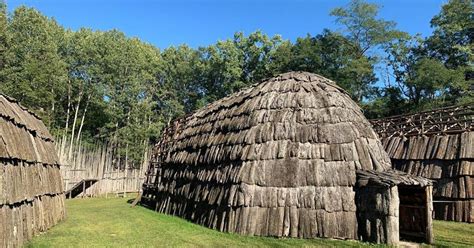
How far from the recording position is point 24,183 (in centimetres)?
1134

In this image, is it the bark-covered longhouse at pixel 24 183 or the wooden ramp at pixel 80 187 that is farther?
the wooden ramp at pixel 80 187

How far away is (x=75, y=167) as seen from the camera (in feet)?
102

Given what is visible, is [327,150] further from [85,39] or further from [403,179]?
[85,39]

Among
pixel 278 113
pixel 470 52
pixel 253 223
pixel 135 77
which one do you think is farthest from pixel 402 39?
pixel 253 223

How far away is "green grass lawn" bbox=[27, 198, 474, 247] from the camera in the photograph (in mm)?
11656

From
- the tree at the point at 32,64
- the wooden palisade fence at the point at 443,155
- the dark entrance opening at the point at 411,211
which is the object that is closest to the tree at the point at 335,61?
the wooden palisade fence at the point at 443,155

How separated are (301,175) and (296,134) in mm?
1530

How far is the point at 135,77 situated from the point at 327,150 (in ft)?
131

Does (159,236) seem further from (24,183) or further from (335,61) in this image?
(335,61)

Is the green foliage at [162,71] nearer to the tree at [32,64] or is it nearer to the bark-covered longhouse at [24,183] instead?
the tree at [32,64]

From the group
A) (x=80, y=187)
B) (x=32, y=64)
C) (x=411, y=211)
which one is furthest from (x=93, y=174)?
(x=411, y=211)

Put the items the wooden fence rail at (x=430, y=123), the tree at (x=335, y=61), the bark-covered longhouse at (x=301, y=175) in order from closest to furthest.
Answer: the bark-covered longhouse at (x=301, y=175), the wooden fence rail at (x=430, y=123), the tree at (x=335, y=61)

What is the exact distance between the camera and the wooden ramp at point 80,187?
101ft

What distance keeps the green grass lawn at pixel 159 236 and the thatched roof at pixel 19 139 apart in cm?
255
